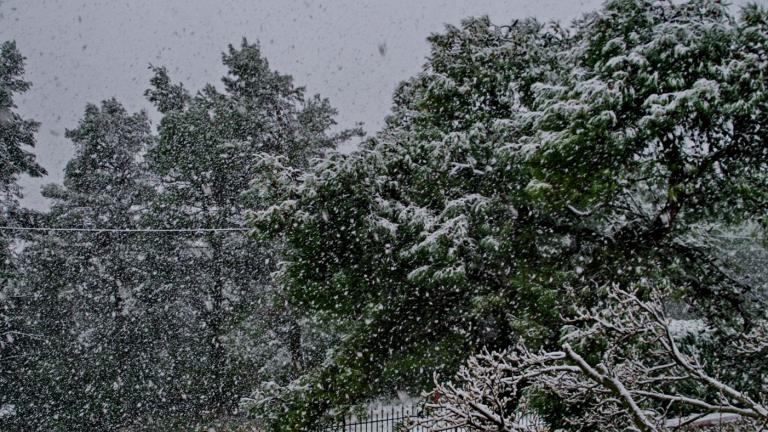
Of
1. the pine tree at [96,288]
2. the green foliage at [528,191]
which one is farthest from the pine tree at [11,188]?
the green foliage at [528,191]

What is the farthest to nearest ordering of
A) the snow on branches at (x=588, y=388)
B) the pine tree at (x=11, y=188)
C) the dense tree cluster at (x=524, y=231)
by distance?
the pine tree at (x=11, y=188) < the dense tree cluster at (x=524, y=231) < the snow on branches at (x=588, y=388)

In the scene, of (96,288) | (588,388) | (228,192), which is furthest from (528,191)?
(96,288)

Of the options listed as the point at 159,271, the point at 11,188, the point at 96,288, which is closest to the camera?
the point at 11,188

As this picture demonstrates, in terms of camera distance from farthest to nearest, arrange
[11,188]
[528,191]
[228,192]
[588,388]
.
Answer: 1. [228,192]
2. [11,188]
3. [528,191]
4. [588,388]

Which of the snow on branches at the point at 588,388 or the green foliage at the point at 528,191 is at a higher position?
the green foliage at the point at 528,191

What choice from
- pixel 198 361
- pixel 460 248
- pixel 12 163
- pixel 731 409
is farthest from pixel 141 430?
pixel 731 409

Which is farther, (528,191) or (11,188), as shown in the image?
(11,188)

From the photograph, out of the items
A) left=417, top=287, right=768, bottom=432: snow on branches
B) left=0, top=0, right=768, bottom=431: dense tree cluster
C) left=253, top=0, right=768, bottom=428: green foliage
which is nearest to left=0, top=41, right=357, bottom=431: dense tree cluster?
left=0, top=0, right=768, bottom=431: dense tree cluster

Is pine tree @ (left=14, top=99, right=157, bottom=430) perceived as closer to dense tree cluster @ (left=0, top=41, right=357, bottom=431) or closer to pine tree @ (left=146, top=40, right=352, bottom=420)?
dense tree cluster @ (left=0, top=41, right=357, bottom=431)

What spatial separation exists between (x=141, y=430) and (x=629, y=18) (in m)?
17.6

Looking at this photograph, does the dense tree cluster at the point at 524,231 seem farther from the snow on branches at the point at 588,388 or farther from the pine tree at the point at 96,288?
the pine tree at the point at 96,288

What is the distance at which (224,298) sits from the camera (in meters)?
17.6

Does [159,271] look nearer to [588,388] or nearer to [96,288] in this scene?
[96,288]

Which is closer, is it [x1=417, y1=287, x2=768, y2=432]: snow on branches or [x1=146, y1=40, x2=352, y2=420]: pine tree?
[x1=417, y1=287, x2=768, y2=432]: snow on branches
